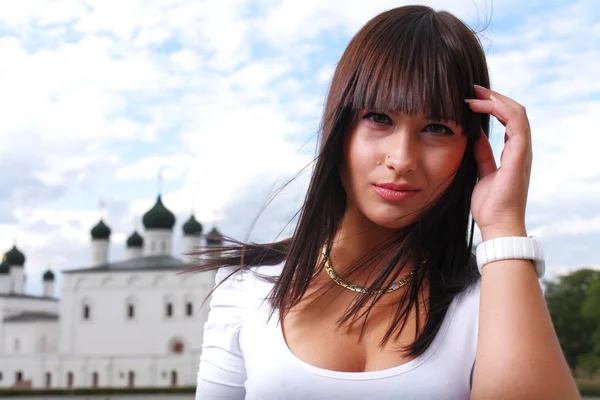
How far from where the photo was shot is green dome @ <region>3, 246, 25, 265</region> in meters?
45.7

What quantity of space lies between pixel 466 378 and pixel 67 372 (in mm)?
38795

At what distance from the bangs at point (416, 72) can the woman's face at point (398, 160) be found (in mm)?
23

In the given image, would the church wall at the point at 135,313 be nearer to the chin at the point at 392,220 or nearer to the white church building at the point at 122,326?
the white church building at the point at 122,326

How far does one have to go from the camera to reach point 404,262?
1.37 metres

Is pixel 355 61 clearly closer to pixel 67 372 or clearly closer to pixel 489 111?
pixel 489 111

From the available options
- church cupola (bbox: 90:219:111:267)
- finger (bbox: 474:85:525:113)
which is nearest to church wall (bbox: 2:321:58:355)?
church cupola (bbox: 90:219:111:267)

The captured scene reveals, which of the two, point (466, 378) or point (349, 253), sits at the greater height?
point (349, 253)

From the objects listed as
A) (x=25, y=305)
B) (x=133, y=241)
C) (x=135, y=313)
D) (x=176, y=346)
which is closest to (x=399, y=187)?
(x=176, y=346)

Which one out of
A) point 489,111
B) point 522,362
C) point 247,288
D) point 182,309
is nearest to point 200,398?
point 247,288

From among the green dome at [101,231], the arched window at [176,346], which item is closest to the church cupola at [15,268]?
the green dome at [101,231]

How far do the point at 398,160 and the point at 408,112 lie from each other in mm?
76

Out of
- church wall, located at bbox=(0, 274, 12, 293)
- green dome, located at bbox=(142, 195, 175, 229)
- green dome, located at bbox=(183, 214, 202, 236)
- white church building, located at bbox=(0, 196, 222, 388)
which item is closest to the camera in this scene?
white church building, located at bbox=(0, 196, 222, 388)

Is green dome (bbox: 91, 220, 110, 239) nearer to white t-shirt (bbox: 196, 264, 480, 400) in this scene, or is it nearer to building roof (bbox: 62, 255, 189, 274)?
building roof (bbox: 62, 255, 189, 274)

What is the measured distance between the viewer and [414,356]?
1.26 m
